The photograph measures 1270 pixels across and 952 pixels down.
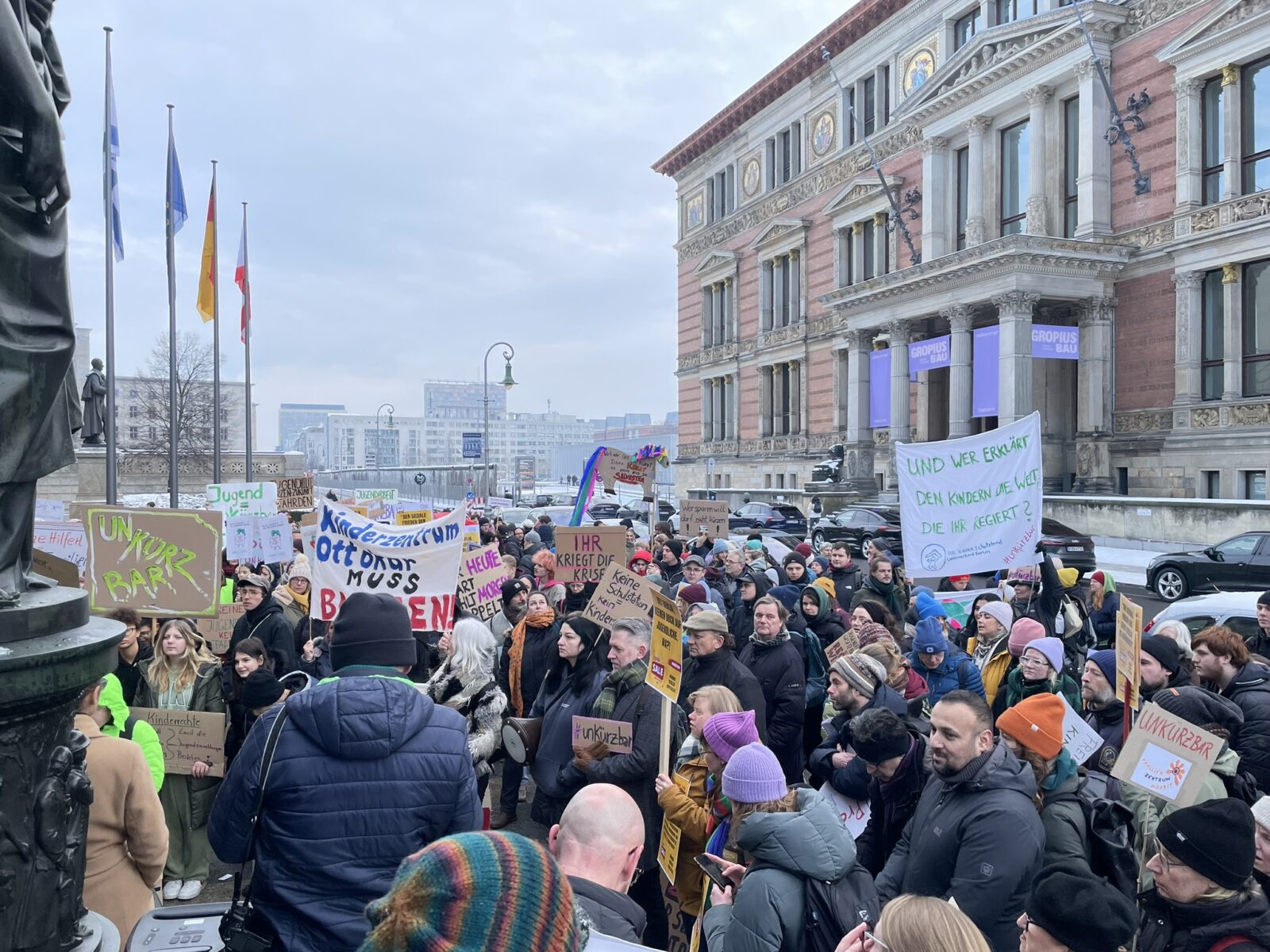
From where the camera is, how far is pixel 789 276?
1623 inches

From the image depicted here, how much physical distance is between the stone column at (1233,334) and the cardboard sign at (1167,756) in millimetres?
23883

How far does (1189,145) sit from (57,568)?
1094 inches

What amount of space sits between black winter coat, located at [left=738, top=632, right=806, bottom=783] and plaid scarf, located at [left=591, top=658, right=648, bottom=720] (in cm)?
102

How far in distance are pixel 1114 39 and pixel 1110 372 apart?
9.35 m

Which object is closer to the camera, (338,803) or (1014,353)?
(338,803)

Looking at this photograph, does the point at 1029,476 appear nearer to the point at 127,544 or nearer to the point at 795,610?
the point at 795,610

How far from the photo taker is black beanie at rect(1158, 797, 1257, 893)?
265 centimetres

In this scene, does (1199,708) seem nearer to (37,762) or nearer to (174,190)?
(37,762)

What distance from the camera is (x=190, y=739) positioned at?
5383mm

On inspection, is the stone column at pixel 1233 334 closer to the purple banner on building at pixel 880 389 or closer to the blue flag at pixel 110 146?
the purple banner on building at pixel 880 389

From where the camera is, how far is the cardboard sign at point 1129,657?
4.76 m

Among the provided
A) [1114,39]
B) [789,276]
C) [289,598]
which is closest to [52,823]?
[289,598]

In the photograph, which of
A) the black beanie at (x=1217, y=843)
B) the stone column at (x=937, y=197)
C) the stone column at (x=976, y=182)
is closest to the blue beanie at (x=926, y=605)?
the black beanie at (x=1217, y=843)

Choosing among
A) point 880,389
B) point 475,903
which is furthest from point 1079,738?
point 880,389
